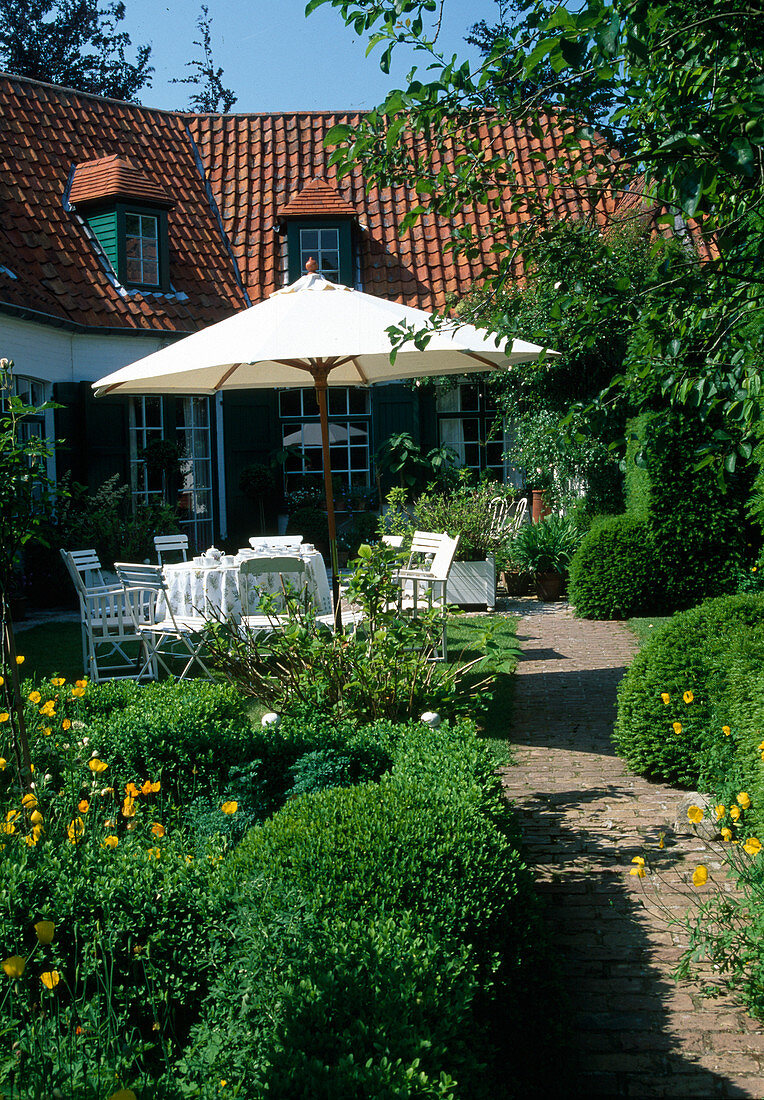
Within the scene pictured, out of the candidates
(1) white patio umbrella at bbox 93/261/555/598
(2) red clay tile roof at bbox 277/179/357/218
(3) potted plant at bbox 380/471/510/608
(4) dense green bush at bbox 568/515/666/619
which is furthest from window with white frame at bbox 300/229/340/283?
(1) white patio umbrella at bbox 93/261/555/598

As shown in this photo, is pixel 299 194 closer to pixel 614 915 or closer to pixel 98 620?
pixel 98 620

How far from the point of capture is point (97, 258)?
1327 cm

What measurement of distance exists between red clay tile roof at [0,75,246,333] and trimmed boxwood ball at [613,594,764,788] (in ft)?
27.3

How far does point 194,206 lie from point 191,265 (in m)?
1.43

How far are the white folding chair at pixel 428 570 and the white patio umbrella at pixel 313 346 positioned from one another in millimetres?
1041

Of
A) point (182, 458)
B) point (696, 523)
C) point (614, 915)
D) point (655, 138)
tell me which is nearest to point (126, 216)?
point (182, 458)

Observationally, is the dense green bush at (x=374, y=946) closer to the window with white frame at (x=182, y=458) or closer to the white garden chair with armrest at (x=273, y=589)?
the white garden chair with armrest at (x=273, y=589)

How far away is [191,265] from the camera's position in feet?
46.9

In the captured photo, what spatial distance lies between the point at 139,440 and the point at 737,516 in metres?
7.66

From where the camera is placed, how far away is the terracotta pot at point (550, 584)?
11297 millimetres

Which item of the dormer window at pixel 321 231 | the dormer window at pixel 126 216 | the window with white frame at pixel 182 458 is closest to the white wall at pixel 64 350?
the window with white frame at pixel 182 458

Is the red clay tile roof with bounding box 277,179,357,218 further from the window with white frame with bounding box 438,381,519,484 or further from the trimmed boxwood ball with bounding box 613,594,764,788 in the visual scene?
the trimmed boxwood ball with bounding box 613,594,764,788

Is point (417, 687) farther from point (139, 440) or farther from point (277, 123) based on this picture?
point (277, 123)

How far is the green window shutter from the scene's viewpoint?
13219 millimetres
